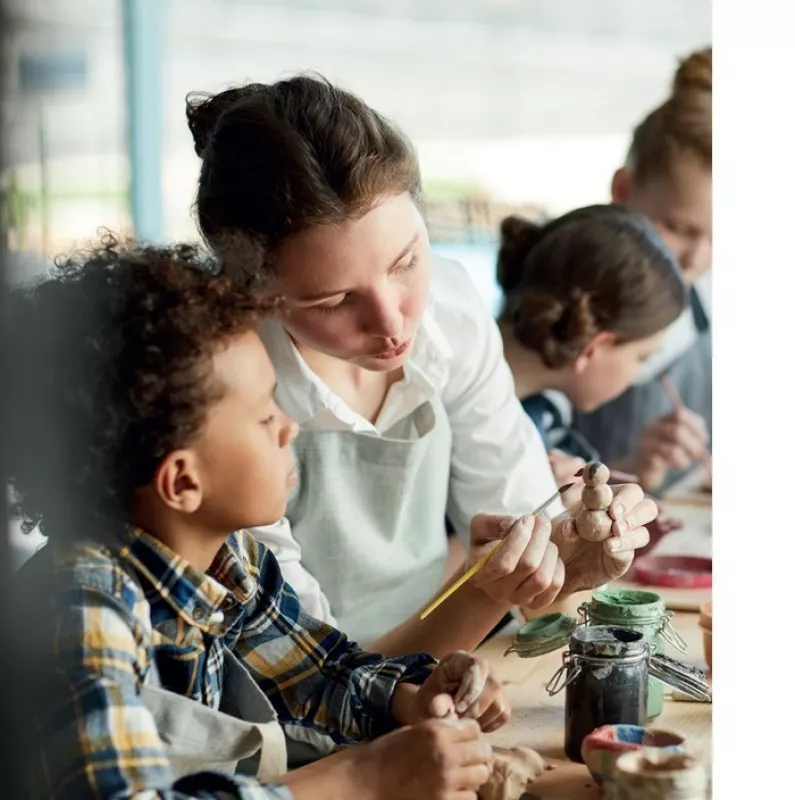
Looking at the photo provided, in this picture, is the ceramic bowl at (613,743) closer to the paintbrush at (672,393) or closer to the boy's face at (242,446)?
the boy's face at (242,446)

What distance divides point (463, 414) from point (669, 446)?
0.50 meters

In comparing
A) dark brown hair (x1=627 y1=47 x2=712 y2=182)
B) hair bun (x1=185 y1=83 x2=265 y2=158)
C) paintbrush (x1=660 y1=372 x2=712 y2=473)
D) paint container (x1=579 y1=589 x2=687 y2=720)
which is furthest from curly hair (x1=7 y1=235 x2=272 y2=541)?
paintbrush (x1=660 y1=372 x2=712 y2=473)

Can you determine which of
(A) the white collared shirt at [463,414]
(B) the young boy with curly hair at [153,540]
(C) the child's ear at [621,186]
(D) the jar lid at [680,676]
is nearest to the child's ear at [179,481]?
(B) the young boy with curly hair at [153,540]

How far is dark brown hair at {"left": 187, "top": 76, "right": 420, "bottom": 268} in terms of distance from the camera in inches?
27.7

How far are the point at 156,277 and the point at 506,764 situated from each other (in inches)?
14.3

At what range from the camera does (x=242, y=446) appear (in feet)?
2.16

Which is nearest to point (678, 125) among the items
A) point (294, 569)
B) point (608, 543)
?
point (608, 543)

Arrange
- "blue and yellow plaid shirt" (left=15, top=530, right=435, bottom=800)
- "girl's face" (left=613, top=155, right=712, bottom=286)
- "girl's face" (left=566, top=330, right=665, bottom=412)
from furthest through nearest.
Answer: "girl's face" (left=613, top=155, right=712, bottom=286)
"girl's face" (left=566, top=330, right=665, bottom=412)
"blue and yellow plaid shirt" (left=15, top=530, right=435, bottom=800)

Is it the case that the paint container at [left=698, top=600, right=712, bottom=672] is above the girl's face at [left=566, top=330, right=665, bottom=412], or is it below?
below

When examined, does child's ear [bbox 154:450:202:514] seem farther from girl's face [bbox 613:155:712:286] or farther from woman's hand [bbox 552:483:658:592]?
girl's face [bbox 613:155:712:286]

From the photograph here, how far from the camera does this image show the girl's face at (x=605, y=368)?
3.52 feet

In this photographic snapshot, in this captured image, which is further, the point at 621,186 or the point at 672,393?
the point at 672,393

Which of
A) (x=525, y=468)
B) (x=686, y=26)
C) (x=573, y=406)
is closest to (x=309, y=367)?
(x=525, y=468)

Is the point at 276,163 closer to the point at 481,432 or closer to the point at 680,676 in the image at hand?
the point at 481,432
